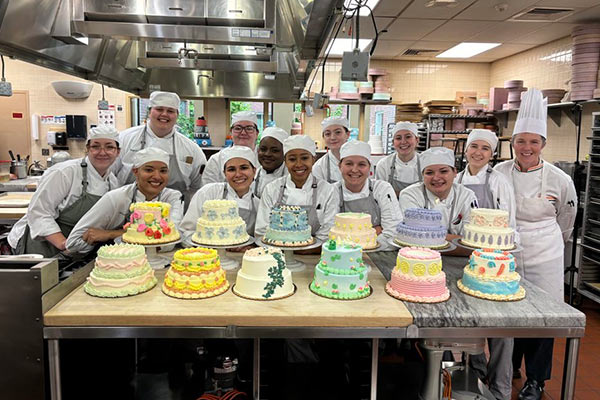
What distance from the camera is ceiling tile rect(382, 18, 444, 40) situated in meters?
5.38

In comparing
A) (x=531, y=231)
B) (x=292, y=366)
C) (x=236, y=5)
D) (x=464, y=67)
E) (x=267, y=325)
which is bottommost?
(x=292, y=366)

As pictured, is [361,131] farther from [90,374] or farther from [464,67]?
[90,374]

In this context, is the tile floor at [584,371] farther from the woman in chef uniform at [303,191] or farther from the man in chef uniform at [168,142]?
the man in chef uniform at [168,142]

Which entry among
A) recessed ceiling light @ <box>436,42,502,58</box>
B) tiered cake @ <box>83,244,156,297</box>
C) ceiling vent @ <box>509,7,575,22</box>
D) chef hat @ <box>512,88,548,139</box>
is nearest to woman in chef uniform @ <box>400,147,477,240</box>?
chef hat @ <box>512,88,548,139</box>

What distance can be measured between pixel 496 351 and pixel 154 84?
420cm

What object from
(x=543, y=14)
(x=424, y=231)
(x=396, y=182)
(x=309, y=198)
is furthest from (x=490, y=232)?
(x=543, y=14)

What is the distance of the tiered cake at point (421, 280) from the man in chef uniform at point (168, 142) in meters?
2.09

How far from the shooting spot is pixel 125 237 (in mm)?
2137

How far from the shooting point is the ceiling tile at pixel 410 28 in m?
5.38

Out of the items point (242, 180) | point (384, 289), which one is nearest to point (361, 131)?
point (242, 180)

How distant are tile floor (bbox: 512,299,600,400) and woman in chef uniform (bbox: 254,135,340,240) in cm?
181

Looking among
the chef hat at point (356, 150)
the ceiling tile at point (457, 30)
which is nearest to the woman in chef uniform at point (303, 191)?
the chef hat at point (356, 150)

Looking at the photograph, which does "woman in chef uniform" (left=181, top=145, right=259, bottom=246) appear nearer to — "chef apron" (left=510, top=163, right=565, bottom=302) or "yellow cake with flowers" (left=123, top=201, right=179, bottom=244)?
"yellow cake with flowers" (left=123, top=201, right=179, bottom=244)

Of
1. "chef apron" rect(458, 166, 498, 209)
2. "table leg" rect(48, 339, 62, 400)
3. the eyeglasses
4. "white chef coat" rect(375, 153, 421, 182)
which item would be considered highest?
the eyeglasses
